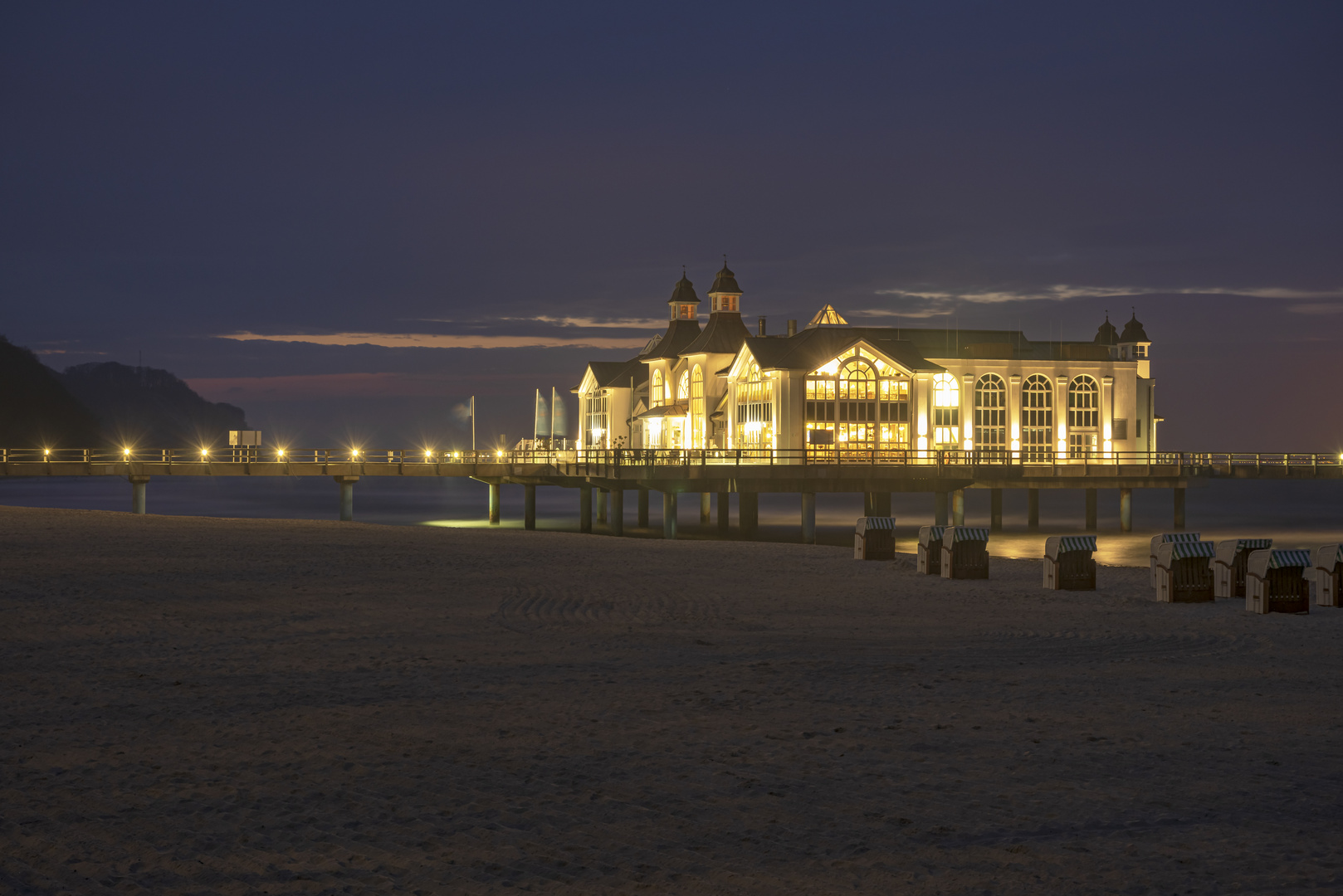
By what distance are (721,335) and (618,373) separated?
11.7m

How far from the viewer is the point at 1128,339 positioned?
2542 inches

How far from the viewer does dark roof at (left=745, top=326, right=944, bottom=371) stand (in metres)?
52.6

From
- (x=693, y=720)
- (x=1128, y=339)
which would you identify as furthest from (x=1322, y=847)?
(x=1128, y=339)

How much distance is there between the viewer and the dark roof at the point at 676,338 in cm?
6819

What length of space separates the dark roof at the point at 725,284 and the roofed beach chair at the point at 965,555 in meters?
44.5

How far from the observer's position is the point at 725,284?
66.9 meters

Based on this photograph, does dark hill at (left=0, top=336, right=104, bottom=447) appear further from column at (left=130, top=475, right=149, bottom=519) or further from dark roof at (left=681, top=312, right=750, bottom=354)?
dark roof at (left=681, top=312, right=750, bottom=354)

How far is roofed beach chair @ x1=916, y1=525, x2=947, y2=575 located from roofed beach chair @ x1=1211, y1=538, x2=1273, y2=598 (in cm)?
534

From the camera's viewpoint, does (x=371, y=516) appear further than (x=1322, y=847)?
Yes

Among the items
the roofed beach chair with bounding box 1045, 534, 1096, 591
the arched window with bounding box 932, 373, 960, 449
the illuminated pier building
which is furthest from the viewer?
the arched window with bounding box 932, 373, 960, 449

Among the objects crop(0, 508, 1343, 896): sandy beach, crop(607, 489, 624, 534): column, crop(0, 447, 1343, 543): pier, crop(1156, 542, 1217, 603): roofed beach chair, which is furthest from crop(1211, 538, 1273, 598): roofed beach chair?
crop(607, 489, 624, 534): column

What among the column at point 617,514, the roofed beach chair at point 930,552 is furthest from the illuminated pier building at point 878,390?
the roofed beach chair at point 930,552

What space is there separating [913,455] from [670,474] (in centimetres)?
1329

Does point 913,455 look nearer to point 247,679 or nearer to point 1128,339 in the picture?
point 1128,339
